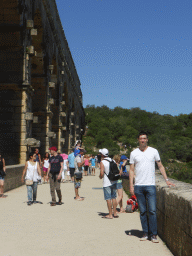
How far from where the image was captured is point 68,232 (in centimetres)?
627

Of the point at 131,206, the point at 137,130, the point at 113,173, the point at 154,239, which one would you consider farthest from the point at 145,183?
the point at 137,130

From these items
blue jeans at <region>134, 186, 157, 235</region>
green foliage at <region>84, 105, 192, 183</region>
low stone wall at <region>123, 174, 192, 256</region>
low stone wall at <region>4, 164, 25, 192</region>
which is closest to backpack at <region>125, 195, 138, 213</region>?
low stone wall at <region>123, 174, 192, 256</region>

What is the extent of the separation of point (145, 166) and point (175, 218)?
3.56 feet

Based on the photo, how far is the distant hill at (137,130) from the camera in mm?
125562

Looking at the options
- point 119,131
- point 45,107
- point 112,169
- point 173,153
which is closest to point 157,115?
point 119,131

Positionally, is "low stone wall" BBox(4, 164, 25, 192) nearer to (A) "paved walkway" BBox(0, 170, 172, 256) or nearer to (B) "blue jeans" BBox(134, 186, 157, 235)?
(A) "paved walkway" BBox(0, 170, 172, 256)

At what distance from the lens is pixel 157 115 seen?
161750mm

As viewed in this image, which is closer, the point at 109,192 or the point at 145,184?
the point at 145,184

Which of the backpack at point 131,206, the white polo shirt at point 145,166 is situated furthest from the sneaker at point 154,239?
the backpack at point 131,206

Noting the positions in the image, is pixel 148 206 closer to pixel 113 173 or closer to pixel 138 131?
pixel 113 173

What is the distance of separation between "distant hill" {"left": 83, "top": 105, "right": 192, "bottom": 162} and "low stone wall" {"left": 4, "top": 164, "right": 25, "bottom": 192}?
95.8m

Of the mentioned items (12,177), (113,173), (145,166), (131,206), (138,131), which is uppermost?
(138,131)

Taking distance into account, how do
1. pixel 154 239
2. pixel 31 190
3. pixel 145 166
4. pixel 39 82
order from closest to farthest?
pixel 154 239, pixel 145 166, pixel 31 190, pixel 39 82

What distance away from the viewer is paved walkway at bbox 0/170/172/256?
16.5 feet
